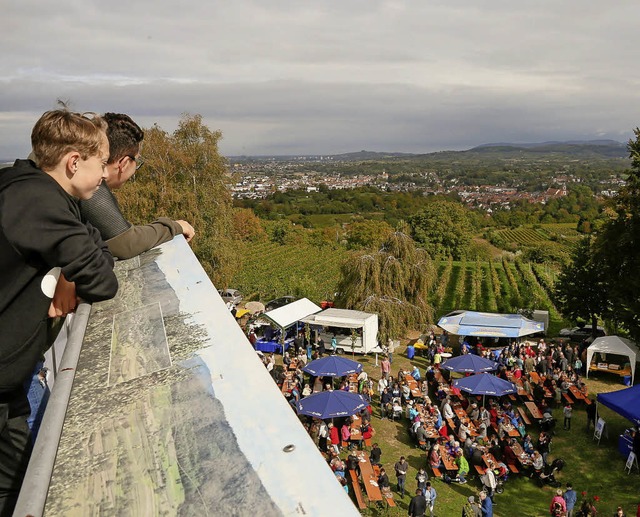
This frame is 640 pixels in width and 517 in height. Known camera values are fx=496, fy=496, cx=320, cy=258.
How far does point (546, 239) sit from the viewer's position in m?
80.0

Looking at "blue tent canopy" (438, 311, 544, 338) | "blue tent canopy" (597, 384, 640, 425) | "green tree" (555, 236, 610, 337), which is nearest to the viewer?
"blue tent canopy" (597, 384, 640, 425)

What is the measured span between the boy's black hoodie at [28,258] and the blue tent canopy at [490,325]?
62.1ft

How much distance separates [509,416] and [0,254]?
527 inches

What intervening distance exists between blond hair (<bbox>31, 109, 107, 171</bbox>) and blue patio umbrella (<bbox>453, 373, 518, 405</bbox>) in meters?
13.0

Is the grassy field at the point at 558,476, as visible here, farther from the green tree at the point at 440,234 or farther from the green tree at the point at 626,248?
the green tree at the point at 440,234

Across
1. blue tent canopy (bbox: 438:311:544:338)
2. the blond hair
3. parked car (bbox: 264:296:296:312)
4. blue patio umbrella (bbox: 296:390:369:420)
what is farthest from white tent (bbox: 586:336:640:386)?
the blond hair

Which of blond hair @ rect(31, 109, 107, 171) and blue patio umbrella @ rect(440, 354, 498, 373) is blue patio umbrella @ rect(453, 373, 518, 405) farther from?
blond hair @ rect(31, 109, 107, 171)

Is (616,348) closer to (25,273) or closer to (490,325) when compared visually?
(490,325)

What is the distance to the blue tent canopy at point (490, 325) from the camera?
19.0 meters

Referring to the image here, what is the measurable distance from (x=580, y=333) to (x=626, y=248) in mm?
5959

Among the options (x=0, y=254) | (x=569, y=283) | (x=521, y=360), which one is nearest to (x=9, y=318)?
(x=0, y=254)

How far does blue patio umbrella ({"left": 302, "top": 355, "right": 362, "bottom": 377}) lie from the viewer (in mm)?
14250

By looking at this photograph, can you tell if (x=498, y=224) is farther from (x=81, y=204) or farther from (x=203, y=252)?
(x=81, y=204)

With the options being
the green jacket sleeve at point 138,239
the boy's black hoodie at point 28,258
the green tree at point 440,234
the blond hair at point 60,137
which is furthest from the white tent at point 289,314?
the green tree at point 440,234
